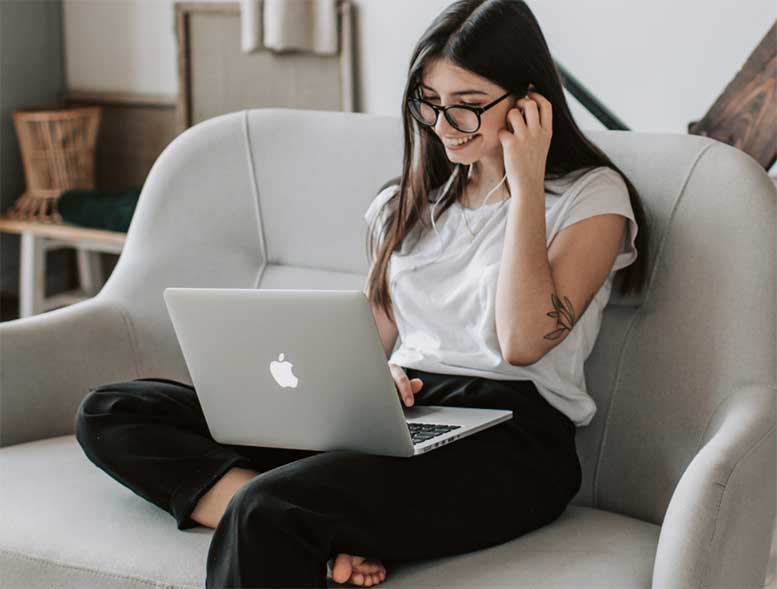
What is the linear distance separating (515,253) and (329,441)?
14.2 inches

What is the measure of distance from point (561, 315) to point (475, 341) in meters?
0.16

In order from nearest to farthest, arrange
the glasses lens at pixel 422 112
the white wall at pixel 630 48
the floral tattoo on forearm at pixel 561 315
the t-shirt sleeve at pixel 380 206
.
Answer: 1. the floral tattoo on forearm at pixel 561 315
2. the glasses lens at pixel 422 112
3. the t-shirt sleeve at pixel 380 206
4. the white wall at pixel 630 48

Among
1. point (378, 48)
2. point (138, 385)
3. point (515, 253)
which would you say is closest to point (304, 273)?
point (138, 385)

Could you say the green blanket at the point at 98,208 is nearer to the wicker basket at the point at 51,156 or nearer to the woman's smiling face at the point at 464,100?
the wicker basket at the point at 51,156

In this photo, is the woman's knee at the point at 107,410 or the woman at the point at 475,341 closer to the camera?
the woman at the point at 475,341

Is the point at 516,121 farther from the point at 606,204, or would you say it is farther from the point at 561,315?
the point at 561,315

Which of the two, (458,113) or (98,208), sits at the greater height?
(458,113)

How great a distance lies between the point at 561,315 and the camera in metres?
1.62

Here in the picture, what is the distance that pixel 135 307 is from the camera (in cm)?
217

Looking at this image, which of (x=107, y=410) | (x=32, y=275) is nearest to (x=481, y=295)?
(x=107, y=410)

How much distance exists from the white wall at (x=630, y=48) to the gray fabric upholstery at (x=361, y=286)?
980 millimetres

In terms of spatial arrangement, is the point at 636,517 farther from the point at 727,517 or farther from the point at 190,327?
the point at 190,327

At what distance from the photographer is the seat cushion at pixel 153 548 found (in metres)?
1.46

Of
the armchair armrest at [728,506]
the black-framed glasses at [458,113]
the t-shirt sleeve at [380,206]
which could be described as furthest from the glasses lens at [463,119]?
the armchair armrest at [728,506]
